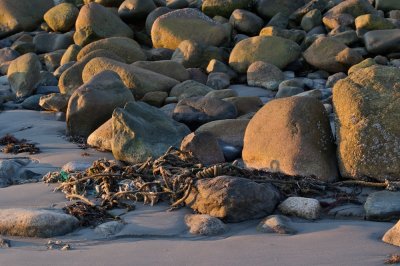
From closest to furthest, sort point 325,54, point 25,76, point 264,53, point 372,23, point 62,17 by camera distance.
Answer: point 325,54
point 264,53
point 25,76
point 372,23
point 62,17

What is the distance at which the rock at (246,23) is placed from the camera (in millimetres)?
13492

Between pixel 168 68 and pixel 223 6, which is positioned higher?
pixel 223 6

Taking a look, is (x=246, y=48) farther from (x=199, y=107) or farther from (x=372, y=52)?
(x=199, y=107)

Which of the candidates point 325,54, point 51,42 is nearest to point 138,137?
point 325,54

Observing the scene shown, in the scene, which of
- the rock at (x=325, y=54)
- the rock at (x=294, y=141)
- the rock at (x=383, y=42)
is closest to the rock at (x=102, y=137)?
the rock at (x=294, y=141)

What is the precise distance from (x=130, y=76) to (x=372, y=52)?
4.09m

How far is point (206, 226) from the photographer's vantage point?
475 cm

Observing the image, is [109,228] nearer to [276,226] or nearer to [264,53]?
[276,226]

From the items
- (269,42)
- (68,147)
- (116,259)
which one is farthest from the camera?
(269,42)

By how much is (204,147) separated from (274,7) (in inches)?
317

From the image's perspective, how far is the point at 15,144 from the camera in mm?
8047

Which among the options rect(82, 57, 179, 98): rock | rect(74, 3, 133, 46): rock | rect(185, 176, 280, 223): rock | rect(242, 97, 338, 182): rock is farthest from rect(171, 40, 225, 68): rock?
rect(185, 176, 280, 223): rock

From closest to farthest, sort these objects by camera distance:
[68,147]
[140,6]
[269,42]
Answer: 1. [68,147]
2. [269,42]
3. [140,6]

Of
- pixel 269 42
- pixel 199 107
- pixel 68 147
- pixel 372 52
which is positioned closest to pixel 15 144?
pixel 68 147
